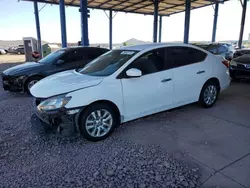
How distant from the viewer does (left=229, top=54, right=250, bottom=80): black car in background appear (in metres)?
7.55

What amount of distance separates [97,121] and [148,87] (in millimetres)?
1140

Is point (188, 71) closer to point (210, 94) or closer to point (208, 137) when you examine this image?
point (210, 94)

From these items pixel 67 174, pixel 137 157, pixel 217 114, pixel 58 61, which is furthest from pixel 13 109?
pixel 217 114

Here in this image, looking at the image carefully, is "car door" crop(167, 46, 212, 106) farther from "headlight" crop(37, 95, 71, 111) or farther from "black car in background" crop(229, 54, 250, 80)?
"black car in background" crop(229, 54, 250, 80)

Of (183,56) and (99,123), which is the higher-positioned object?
(183,56)

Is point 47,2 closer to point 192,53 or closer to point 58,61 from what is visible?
point 58,61

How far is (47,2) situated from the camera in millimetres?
16172

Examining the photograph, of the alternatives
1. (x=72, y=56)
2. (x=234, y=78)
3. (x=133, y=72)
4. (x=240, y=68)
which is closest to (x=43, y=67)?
(x=72, y=56)

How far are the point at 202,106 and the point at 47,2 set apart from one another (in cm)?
1548

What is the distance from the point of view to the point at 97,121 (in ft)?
11.3

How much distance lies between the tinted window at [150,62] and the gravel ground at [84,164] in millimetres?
1337

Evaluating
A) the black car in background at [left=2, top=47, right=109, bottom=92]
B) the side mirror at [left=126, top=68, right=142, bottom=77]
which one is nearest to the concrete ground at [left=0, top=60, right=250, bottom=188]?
the side mirror at [left=126, top=68, right=142, bottom=77]

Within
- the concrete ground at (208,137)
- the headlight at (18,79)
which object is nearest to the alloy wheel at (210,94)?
the concrete ground at (208,137)

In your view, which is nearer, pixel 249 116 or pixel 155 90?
pixel 155 90
